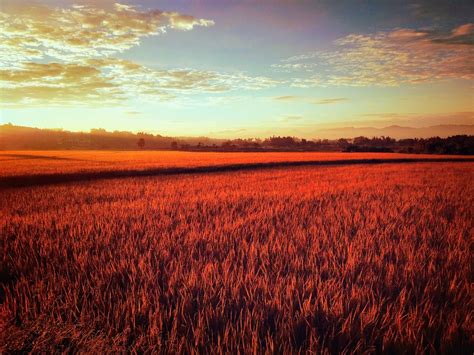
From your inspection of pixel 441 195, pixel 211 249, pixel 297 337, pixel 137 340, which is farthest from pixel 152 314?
pixel 441 195

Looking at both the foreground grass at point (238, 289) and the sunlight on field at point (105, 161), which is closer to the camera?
the foreground grass at point (238, 289)

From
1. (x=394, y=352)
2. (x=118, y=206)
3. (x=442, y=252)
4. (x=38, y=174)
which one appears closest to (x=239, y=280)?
(x=394, y=352)

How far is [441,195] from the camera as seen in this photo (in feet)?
28.4

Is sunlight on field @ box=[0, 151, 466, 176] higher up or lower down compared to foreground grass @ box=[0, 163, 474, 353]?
higher up

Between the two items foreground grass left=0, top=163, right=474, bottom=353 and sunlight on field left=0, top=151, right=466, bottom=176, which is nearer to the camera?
foreground grass left=0, top=163, right=474, bottom=353

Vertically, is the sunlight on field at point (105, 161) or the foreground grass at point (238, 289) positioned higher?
the sunlight on field at point (105, 161)

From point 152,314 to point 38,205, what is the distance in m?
7.51

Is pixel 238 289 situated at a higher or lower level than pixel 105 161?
lower

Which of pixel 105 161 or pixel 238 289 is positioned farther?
pixel 105 161

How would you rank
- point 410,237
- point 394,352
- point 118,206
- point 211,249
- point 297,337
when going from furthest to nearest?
point 118,206 → point 410,237 → point 211,249 → point 297,337 → point 394,352

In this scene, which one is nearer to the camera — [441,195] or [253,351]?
[253,351]

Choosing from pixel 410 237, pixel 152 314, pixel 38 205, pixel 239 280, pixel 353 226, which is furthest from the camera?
pixel 38 205

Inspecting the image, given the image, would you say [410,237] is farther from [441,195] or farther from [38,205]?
[38,205]

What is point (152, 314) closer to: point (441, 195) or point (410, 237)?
point (410, 237)
